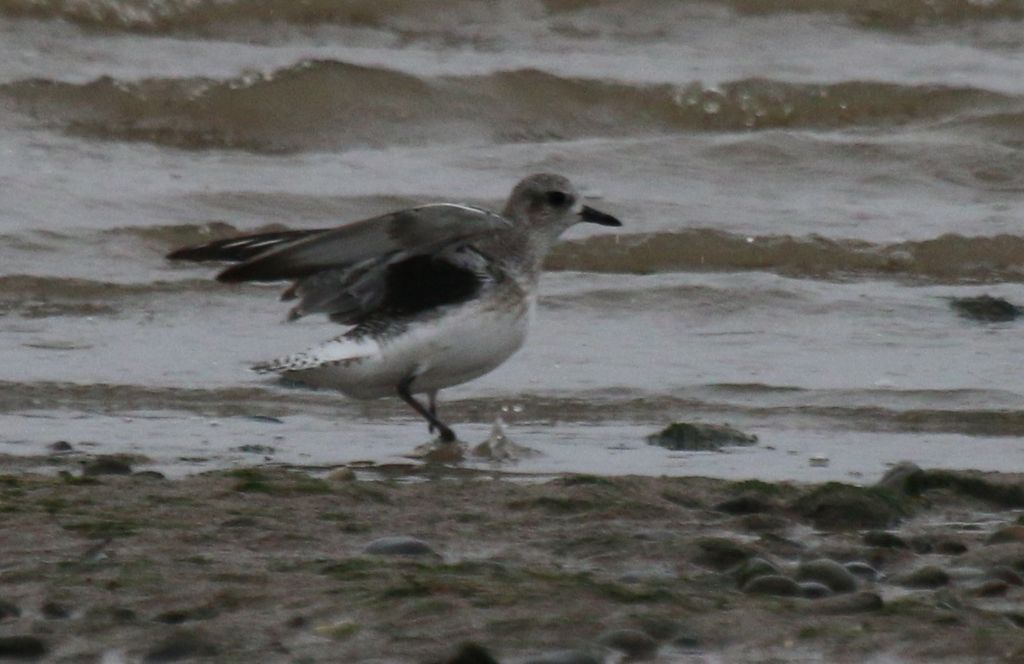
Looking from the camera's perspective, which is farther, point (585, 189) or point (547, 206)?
point (585, 189)

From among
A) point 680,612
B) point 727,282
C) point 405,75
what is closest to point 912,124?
point 405,75

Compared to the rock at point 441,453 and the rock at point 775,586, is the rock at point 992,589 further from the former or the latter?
the rock at point 441,453

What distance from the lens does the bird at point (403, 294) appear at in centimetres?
680

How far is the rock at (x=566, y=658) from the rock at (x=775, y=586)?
25.2 inches

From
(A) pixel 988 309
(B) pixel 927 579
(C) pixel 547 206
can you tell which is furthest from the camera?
(A) pixel 988 309

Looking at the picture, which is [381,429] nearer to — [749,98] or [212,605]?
[212,605]

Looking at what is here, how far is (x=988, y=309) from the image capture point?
9.35m

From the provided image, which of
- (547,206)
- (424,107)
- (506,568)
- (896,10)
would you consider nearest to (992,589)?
(506,568)

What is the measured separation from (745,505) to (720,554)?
75 cm

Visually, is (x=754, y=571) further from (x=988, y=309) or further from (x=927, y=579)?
(x=988, y=309)

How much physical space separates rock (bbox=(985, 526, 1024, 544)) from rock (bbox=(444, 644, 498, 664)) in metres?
1.75

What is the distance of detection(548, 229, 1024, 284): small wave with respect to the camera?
10.5 m

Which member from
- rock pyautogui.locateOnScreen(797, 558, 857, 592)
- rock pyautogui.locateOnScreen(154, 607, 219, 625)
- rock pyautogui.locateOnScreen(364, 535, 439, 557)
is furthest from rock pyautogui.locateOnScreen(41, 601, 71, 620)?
rock pyautogui.locateOnScreen(797, 558, 857, 592)

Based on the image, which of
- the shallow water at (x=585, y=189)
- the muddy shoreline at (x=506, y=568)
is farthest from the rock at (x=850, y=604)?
the shallow water at (x=585, y=189)
